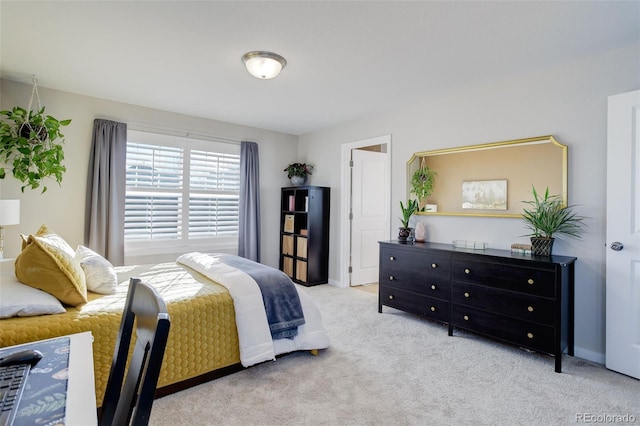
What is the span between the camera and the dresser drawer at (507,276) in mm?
2543

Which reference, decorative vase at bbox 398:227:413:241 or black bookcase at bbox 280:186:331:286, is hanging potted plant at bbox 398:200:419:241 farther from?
black bookcase at bbox 280:186:331:286

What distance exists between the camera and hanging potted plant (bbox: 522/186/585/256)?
276 centimetres

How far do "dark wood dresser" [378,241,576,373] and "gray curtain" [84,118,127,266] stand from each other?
318 centimetres

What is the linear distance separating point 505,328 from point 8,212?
4.22 m

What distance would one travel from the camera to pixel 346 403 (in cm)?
206

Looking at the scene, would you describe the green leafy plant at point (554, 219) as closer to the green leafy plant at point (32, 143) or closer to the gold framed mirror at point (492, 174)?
the gold framed mirror at point (492, 174)

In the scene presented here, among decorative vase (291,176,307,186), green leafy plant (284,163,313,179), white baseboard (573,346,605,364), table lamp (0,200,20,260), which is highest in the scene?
green leafy plant (284,163,313,179)

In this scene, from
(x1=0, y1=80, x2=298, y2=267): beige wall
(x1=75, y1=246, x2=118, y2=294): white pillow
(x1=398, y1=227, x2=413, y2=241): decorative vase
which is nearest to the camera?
(x1=75, y1=246, x2=118, y2=294): white pillow

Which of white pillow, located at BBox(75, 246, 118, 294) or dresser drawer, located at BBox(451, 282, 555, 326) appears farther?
dresser drawer, located at BBox(451, 282, 555, 326)

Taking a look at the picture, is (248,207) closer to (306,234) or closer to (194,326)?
(306,234)

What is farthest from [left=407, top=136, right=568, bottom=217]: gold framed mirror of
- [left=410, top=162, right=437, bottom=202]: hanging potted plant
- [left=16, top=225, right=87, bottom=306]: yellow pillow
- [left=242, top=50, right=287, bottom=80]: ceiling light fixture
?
[left=16, top=225, right=87, bottom=306]: yellow pillow

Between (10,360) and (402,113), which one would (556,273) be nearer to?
(402,113)

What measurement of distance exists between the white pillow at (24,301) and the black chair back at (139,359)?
117 cm

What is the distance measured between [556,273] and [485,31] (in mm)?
1813
